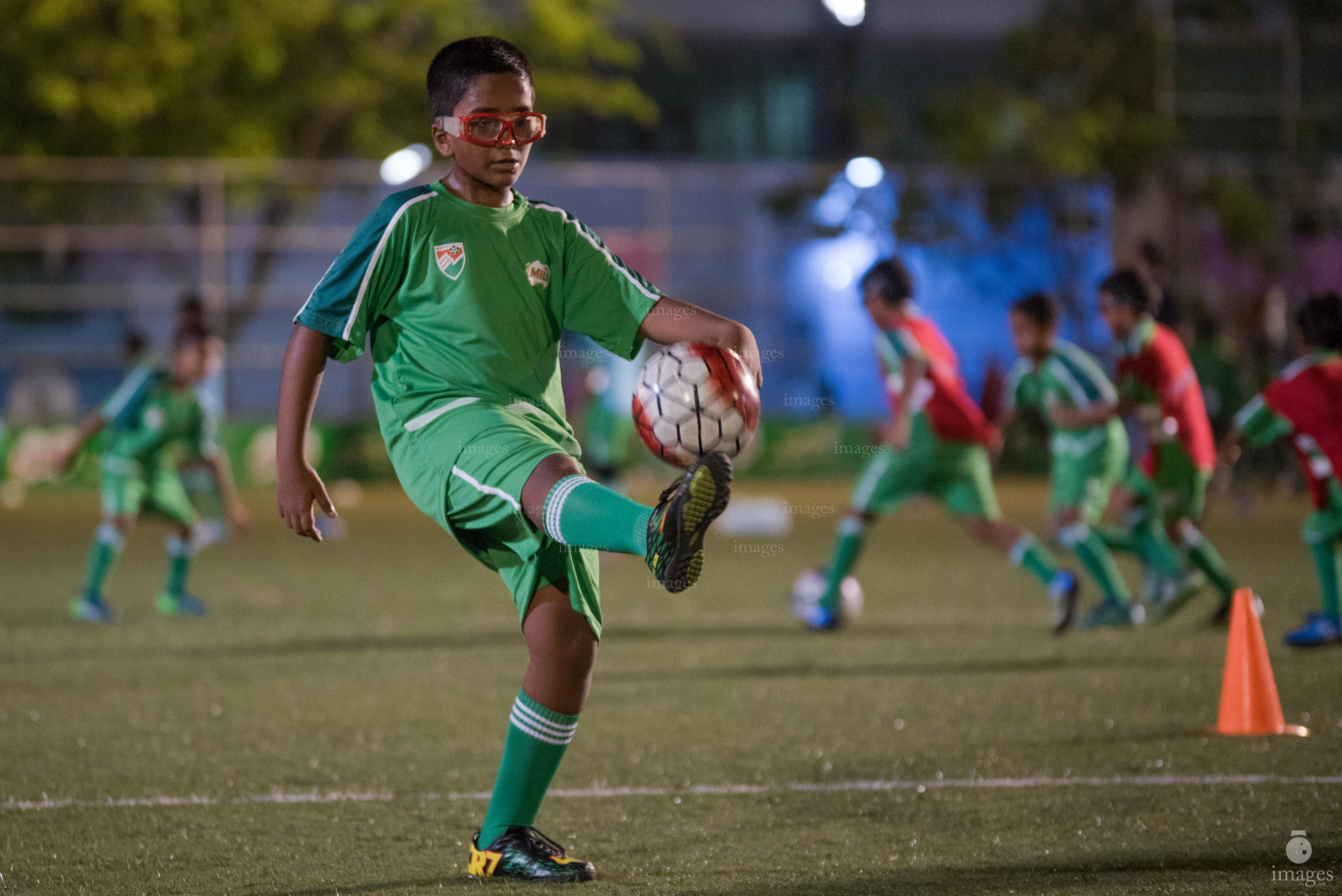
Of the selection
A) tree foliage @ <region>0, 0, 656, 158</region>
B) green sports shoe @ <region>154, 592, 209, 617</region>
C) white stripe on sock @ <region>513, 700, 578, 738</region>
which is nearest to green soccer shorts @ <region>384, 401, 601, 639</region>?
white stripe on sock @ <region>513, 700, 578, 738</region>

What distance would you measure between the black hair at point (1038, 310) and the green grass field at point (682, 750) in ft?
5.52

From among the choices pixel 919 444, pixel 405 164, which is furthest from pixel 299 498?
pixel 405 164

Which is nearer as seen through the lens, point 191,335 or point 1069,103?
point 191,335

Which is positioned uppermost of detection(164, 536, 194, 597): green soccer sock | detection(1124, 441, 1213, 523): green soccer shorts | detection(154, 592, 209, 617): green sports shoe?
detection(1124, 441, 1213, 523): green soccer shorts

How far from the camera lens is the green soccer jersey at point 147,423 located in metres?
9.46

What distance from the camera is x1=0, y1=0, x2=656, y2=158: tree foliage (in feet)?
67.9

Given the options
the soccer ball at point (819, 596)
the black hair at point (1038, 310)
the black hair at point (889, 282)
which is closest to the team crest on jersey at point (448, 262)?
the black hair at point (889, 282)

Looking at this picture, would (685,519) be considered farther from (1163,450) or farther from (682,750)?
(1163,450)

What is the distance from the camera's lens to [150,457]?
9562mm

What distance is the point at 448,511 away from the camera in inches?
146

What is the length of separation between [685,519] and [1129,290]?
5987 mm

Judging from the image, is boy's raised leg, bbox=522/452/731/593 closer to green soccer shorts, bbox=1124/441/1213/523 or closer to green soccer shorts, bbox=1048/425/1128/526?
green soccer shorts, bbox=1048/425/1128/526

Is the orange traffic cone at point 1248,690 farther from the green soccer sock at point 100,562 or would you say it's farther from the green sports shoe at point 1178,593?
the green soccer sock at point 100,562

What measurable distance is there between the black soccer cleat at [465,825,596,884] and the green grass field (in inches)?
3.0
